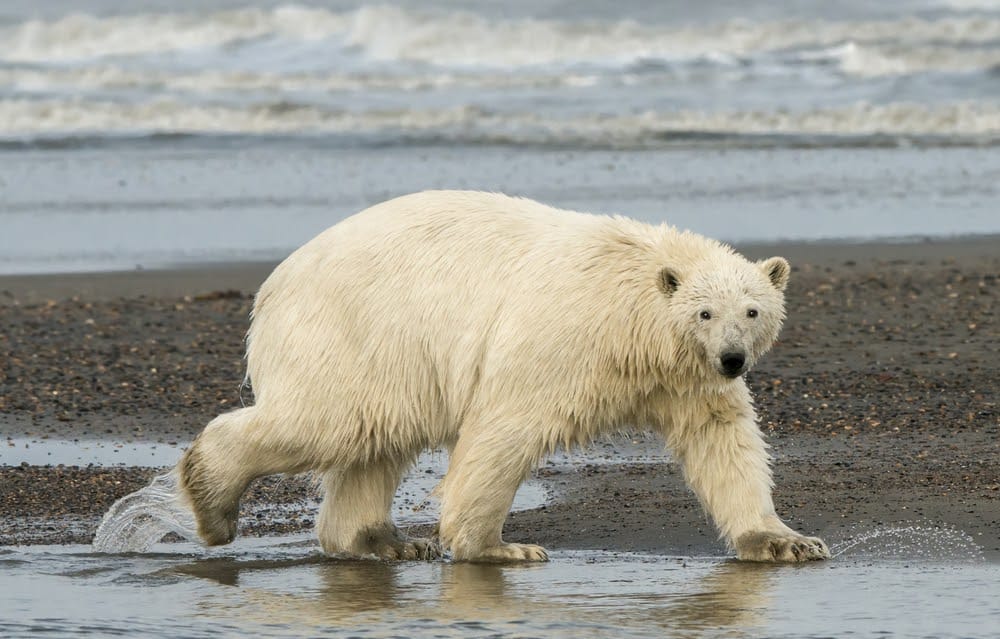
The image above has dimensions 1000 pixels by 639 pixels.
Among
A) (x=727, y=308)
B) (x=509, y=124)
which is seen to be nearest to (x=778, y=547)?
(x=727, y=308)

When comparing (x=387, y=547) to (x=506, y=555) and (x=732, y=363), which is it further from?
(x=732, y=363)

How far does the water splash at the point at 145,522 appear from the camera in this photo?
6.54 meters

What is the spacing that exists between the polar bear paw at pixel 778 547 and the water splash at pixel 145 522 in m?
2.12

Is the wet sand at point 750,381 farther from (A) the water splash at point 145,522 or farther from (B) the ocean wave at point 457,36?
(B) the ocean wave at point 457,36

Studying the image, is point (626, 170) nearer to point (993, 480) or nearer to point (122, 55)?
point (993, 480)

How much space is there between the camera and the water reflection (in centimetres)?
520

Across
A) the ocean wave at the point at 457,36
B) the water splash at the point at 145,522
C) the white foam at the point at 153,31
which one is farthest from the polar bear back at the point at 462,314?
the white foam at the point at 153,31

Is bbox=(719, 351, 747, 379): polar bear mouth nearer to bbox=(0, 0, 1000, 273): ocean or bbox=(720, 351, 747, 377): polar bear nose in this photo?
bbox=(720, 351, 747, 377): polar bear nose

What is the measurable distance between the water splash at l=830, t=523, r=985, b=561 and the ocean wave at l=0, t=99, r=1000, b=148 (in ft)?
53.4

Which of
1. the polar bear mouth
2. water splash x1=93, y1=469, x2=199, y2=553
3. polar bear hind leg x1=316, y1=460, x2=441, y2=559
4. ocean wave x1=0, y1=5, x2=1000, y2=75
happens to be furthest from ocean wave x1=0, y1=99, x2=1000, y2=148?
the polar bear mouth

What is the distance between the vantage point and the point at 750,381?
9695 millimetres

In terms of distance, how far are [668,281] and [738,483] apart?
0.75 m

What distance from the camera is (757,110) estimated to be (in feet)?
83.5

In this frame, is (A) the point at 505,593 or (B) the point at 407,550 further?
(B) the point at 407,550
